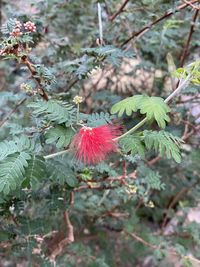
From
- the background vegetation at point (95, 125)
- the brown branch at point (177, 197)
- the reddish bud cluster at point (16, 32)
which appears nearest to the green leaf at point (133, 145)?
the background vegetation at point (95, 125)

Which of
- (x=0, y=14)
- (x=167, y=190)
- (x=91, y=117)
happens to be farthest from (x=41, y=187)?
(x=0, y=14)

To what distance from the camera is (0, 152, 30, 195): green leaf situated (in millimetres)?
903

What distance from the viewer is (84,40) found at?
2.07m

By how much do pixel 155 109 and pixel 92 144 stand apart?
0.14m

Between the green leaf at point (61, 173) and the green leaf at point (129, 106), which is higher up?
the green leaf at point (129, 106)

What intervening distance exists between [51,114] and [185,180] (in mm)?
1272

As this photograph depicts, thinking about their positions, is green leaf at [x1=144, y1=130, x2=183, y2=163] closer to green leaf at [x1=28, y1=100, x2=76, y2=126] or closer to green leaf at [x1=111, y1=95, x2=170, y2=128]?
green leaf at [x1=111, y1=95, x2=170, y2=128]

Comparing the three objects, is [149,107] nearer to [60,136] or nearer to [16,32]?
[60,136]

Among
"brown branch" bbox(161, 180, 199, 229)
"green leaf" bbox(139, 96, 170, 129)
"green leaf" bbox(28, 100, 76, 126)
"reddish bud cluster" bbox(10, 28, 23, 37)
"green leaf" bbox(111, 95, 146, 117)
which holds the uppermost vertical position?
"reddish bud cluster" bbox(10, 28, 23, 37)

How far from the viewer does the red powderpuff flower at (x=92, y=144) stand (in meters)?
0.88

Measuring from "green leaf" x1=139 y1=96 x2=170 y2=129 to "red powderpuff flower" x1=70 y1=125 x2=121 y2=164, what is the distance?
0.09 meters

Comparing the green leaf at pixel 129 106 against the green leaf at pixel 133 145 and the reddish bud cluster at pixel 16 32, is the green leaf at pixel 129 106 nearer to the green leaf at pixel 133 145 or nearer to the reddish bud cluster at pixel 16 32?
the green leaf at pixel 133 145

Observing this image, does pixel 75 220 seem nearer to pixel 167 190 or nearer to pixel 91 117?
pixel 167 190

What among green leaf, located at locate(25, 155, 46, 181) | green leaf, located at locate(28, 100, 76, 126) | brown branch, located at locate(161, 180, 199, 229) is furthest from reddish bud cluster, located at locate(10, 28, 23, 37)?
brown branch, located at locate(161, 180, 199, 229)
